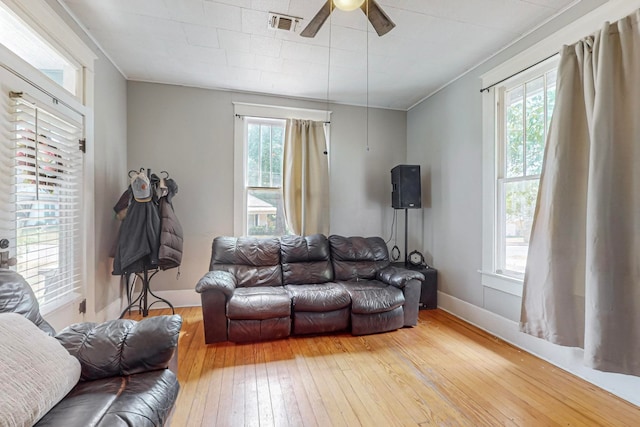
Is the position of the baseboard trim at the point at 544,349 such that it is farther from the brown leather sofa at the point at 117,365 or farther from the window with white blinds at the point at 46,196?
the window with white blinds at the point at 46,196

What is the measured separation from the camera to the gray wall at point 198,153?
3393 mm

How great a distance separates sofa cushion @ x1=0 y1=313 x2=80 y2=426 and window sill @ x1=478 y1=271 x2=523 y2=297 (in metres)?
3.10

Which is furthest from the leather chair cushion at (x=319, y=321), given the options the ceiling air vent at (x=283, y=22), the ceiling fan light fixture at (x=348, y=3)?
the ceiling air vent at (x=283, y=22)

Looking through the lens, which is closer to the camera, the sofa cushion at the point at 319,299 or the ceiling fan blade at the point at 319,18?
the ceiling fan blade at the point at 319,18

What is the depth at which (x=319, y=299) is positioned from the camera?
2674mm

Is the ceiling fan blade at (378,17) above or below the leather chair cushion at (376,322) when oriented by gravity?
above

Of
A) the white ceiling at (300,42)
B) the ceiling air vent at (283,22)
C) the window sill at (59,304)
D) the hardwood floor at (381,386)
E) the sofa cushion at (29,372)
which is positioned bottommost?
the hardwood floor at (381,386)

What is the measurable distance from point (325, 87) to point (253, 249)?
2196mm

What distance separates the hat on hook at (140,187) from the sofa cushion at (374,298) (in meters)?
2.26

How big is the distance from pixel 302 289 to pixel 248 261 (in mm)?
735

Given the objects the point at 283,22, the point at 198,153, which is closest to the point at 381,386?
the point at 283,22

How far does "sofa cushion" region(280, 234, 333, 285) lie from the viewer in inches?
126

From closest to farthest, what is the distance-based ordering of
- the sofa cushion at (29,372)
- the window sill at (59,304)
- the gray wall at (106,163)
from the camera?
the sofa cushion at (29,372) → the window sill at (59,304) → the gray wall at (106,163)

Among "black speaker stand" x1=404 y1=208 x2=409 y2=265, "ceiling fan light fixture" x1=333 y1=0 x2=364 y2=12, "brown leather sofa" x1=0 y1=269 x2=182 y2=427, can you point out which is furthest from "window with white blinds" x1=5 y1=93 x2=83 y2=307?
"black speaker stand" x1=404 y1=208 x2=409 y2=265
